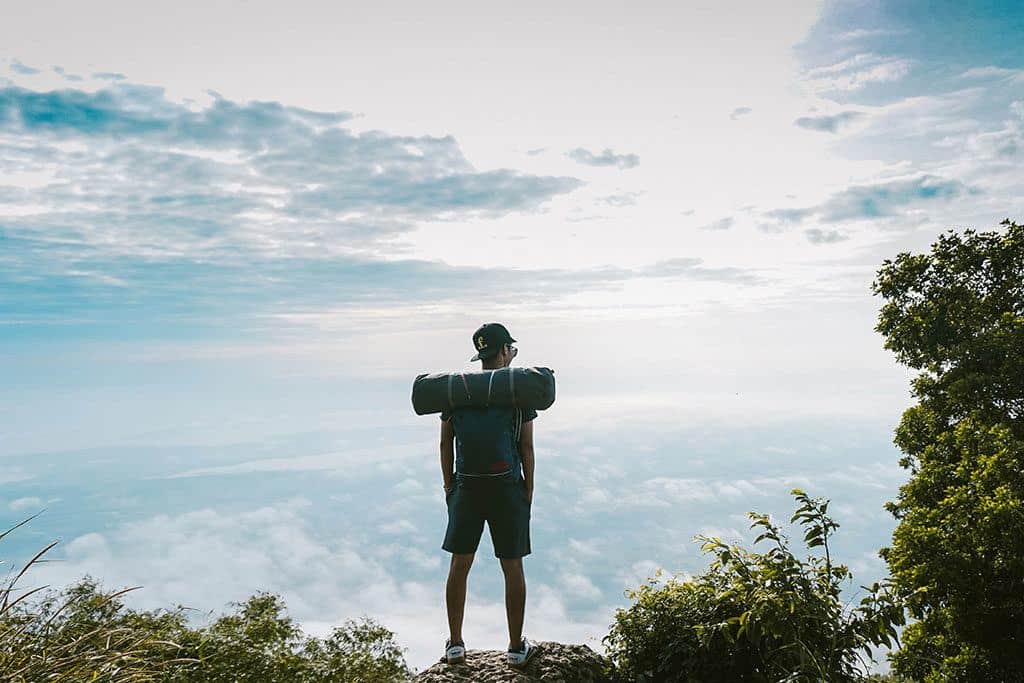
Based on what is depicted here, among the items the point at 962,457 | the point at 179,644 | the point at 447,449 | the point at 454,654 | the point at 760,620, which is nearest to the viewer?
the point at 760,620

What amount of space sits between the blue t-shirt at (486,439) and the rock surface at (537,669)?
1.61 m

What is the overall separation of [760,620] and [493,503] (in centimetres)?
221

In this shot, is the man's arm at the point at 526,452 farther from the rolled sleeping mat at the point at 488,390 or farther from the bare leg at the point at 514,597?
the bare leg at the point at 514,597

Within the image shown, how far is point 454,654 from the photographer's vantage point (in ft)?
19.0

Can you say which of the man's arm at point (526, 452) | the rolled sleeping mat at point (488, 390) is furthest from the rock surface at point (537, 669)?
the rolled sleeping mat at point (488, 390)

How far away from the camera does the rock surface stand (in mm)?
5480

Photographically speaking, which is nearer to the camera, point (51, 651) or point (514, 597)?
point (51, 651)

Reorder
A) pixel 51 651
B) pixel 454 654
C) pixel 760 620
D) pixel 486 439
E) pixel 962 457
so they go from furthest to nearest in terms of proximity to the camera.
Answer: pixel 962 457, pixel 454 654, pixel 486 439, pixel 760 620, pixel 51 651

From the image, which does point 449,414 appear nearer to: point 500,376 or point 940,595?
point 500,376

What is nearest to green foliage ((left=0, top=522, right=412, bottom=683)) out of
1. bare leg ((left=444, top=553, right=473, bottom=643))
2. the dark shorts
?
bare leg ((left=444, top=553, right=473, bottom=643))

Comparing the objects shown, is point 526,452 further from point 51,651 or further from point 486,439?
point 51,651

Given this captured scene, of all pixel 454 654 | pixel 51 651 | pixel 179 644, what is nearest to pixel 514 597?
pixel 454 654

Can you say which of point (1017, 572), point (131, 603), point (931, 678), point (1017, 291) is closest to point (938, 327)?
point (1017, 291)

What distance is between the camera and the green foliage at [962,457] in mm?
9805
